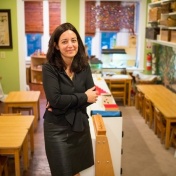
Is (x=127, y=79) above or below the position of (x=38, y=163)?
above

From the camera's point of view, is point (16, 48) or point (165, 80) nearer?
point (165, 80)

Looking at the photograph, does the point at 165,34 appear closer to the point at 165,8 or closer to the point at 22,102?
the point at 165,8

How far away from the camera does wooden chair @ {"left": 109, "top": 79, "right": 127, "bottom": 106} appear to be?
18.5 ft

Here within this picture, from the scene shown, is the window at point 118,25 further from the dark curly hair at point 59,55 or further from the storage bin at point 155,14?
the dark curly hair at point 59,55

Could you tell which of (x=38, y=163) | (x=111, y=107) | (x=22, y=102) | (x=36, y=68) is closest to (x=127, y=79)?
(x=22, y=102)

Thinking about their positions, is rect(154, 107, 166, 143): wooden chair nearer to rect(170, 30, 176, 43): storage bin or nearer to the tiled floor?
rect(170, 30, 176, 43): storage bin

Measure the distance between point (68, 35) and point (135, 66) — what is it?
4721mm

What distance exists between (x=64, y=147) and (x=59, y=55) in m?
0.62

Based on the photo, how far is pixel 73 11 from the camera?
587cm

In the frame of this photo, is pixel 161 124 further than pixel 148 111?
No

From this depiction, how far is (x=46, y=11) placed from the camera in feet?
25.2

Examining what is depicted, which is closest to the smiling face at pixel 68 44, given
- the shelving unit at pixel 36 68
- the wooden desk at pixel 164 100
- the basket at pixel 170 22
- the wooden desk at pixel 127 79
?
the wooden desk at pixel 164 100

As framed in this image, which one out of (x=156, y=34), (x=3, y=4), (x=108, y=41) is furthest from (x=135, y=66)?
(x=3, y=4)

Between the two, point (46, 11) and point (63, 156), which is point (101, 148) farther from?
point (46, 11)
